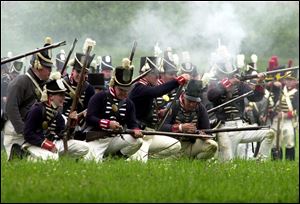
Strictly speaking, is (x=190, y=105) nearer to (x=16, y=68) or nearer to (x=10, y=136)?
(x=10, y=136)

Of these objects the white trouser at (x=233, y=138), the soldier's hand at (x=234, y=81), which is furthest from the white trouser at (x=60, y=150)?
the soldier's hand at (x=234, y=81)

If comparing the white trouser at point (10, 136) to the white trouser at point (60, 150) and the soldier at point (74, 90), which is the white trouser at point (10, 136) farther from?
the white trouser at point (60, 150)

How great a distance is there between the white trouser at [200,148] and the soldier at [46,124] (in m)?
3.03

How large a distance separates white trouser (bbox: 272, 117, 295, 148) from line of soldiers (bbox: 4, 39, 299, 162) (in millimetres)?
5313

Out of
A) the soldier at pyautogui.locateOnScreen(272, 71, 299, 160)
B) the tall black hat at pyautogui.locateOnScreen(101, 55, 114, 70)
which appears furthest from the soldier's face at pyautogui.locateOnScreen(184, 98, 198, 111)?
the soldier at pyautogui.locateOnScreen(272, 71, 299, 160)

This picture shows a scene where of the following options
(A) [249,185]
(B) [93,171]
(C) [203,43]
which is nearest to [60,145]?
(B) [93,171]

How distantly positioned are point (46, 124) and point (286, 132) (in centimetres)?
1107

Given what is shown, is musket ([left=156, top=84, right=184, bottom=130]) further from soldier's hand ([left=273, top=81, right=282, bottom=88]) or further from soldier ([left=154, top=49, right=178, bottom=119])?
soldier's hand ([left=273, top=81, right=282, bottom=88])

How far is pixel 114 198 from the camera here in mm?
10336

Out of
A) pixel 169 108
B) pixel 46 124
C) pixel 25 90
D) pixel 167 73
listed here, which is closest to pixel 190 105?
pixel 169 108

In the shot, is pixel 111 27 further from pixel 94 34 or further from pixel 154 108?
pixel 154 108

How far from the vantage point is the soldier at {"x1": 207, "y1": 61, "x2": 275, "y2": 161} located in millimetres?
17969

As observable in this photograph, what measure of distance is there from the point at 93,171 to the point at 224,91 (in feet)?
20.9

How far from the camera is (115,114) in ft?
48.8
